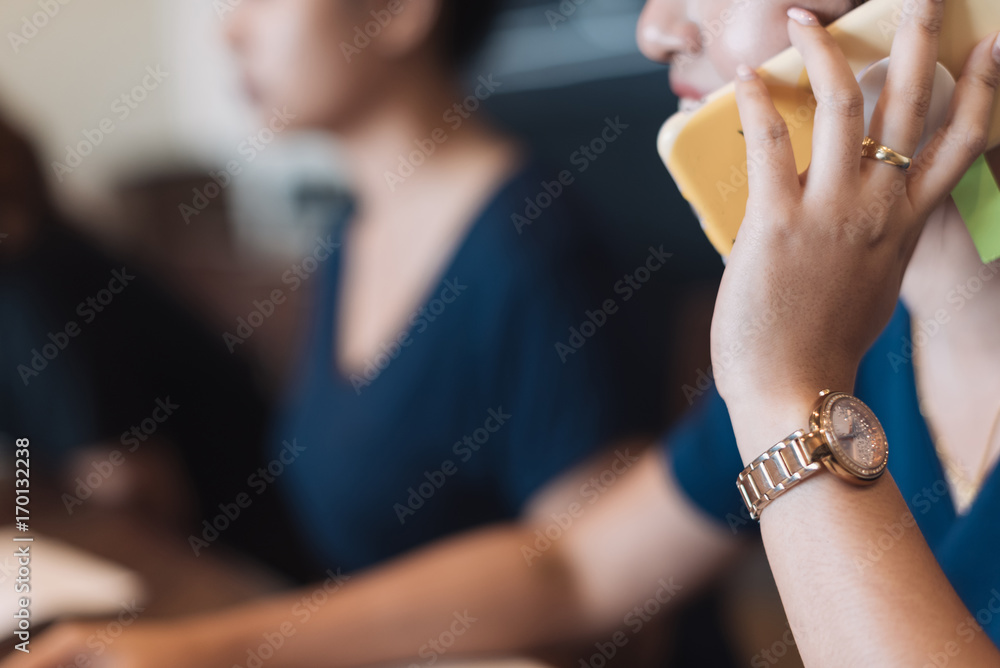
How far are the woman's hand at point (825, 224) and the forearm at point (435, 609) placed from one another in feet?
0.88

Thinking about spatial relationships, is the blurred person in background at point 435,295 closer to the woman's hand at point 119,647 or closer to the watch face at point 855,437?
the woman's hand at point 119,647

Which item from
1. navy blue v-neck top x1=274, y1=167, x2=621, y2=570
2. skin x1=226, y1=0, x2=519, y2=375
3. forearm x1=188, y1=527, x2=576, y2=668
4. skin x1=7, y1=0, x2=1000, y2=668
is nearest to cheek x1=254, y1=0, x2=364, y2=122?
skin x1=226, y1=0, x2=519, y2=375

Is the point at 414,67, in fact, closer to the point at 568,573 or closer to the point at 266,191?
the point at 266,191

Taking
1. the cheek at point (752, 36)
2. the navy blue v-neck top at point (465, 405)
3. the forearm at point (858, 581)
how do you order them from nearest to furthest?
the forearm at point (858, 581) < the cheek at point (752, 36) < the navy blue v-neck top at point (465, 405)

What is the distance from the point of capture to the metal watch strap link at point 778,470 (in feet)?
1.26

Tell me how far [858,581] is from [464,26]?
0.49 m

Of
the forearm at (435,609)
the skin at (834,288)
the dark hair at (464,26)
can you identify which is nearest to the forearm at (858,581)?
the skin at (834,288)

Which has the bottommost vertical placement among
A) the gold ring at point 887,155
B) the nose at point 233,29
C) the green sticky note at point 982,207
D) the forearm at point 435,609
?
the forearm at point 435,609

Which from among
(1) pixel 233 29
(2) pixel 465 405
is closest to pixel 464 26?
(1) pixel 233 29

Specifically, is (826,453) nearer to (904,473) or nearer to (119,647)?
(904,473)

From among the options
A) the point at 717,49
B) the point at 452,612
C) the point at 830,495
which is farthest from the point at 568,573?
the point at 717,49

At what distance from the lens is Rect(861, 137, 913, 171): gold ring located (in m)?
0.40

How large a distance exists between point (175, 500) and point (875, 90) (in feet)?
2.04

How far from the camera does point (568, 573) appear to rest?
2.01 feet
